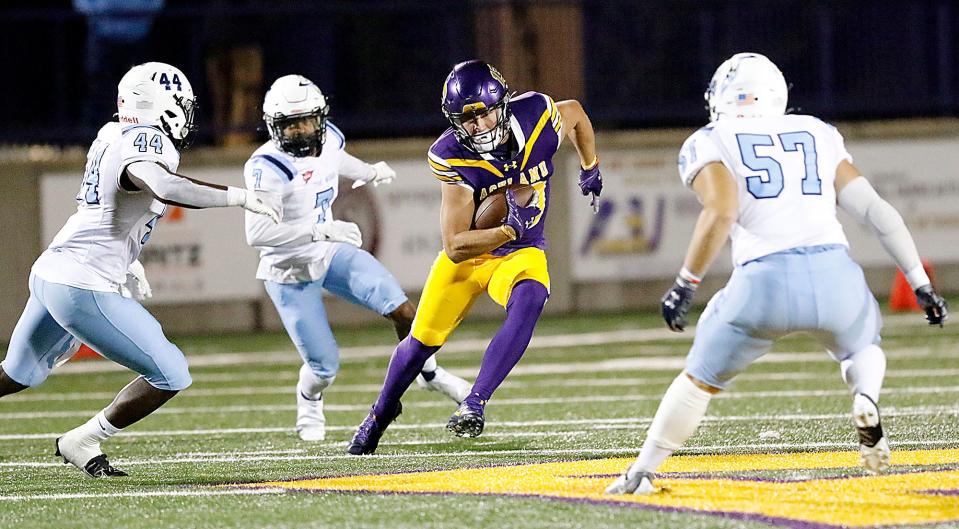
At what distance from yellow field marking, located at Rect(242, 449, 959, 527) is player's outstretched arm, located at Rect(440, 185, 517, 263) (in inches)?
34.7

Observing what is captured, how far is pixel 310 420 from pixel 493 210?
5.06 feet

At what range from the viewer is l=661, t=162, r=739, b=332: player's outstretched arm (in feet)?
14.9

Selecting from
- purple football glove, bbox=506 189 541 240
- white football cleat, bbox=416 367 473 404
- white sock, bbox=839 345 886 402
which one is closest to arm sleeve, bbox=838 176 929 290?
white sock, bbox=839 345 886 402

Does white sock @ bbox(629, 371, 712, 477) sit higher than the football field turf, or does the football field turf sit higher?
white sock @ bbox(629, 371, 712, 477)

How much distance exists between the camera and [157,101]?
584 centimetres

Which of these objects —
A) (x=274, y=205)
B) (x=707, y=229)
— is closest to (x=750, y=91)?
(x=707, y=229)

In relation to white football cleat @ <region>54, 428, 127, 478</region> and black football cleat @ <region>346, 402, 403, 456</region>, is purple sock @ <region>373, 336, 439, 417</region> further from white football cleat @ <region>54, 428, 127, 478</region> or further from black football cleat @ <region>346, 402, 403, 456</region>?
white football cleat @ <region>54, 428, 127, 478</region>

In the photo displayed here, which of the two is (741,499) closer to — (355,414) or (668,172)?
(355,414)

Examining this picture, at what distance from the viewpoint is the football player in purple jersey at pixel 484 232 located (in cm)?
601

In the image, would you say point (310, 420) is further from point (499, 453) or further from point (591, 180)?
point (591, 180)

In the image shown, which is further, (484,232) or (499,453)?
(499,453)

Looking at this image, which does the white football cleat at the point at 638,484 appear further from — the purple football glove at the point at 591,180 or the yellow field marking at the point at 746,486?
the purple football glove at the point at 591,180

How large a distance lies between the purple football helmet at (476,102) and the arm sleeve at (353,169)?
1431mm

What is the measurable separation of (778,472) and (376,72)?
8.70 metres
